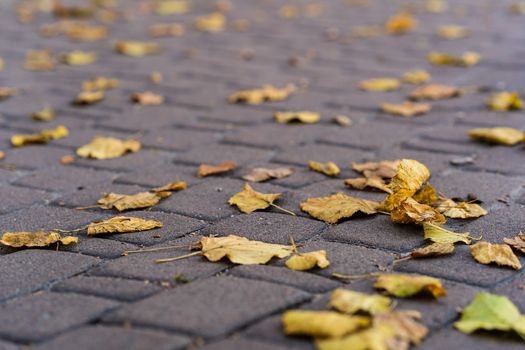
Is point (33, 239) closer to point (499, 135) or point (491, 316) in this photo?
point (491, 316)

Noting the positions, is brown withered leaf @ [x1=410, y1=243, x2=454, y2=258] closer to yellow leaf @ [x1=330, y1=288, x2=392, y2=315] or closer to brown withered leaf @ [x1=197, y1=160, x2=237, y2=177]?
yellow leaf @ [x1=330, y1=288, x2=392, y2=315]

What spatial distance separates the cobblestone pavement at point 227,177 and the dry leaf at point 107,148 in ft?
0.18

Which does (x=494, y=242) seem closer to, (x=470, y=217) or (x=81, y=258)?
(x=470, y=217)

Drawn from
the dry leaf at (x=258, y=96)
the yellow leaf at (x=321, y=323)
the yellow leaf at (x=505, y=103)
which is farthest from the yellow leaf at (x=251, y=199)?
the yellow leaf at (x=505, y=103)

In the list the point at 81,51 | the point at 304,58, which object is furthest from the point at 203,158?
the point at 81,51

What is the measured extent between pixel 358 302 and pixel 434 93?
7.94 feet

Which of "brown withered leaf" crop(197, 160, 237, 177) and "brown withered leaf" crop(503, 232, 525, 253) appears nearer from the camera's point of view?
"brown withered leaf" crop(503, 232, 525, 253)

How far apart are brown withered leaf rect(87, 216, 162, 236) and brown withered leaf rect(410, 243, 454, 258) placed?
75 centimetres

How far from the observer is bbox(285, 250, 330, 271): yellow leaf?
190 cm

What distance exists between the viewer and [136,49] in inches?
202

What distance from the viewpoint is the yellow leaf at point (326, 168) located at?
2.71 metres

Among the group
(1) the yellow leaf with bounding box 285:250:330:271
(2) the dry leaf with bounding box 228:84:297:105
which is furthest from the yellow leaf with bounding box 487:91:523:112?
(1) the yellow leaf with bounding box 285:250:330:271

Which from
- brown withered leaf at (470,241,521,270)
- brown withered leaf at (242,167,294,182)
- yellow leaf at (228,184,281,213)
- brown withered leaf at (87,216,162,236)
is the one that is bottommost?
brown withered leaf at (242,167,294,182)

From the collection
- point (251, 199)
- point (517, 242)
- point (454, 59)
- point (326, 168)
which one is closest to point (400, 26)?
point (454, 59)
